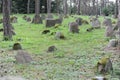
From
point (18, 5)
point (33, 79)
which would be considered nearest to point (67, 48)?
point (33, 79)

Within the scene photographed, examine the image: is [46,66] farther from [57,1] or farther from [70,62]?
[57,1]

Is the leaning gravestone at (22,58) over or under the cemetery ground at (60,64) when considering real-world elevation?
over

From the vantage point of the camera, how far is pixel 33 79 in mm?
7492

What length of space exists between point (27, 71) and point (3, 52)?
11.4 ft

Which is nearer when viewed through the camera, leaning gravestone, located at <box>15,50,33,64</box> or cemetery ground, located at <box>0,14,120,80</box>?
cemetery ground, located at <box>0,14,120,80</box>

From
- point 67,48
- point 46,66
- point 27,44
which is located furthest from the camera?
point 27,44

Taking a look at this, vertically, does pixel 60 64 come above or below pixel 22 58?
below

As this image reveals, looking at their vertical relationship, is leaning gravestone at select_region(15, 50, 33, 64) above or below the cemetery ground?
above

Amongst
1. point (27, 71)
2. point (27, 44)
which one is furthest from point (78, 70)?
point (27, 44)

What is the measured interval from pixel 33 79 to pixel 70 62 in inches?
82.4

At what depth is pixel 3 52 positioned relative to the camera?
11.5 metres

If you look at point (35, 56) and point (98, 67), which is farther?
point (35, 56)

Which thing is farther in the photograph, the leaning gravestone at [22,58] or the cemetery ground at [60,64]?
the leaning gravestone at [22,58]

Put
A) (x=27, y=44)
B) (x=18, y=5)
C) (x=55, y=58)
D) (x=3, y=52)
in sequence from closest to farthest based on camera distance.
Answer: (x=55, y=58) < (x=3, y=52) < (x=27, y=44) < (x=18, y=5)
